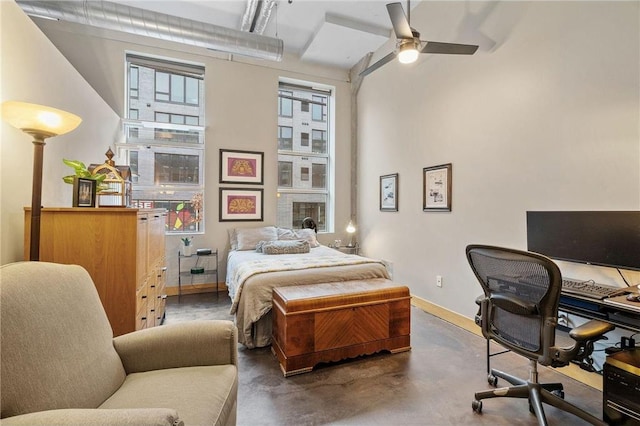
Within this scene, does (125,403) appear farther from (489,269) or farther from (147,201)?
(147,201)

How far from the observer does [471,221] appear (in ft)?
10.8

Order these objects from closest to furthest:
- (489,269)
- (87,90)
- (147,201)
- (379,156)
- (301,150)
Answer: (489,269) < (87,90) < (147,201) < (379,156) < (301,150)

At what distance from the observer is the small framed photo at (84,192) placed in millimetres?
2002

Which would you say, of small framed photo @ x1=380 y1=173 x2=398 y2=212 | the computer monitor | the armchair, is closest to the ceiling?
small framed photo @ x1=380 y1=173 x2=398 y2=212

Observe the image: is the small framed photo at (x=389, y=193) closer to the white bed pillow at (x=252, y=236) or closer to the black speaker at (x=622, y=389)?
the white bed pillow at (x=252, y=236)

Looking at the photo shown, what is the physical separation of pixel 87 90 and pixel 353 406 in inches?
148

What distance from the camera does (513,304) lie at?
1781mm

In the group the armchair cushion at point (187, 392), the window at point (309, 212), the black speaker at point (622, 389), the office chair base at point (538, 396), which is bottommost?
the office chair base at point (538, 396)

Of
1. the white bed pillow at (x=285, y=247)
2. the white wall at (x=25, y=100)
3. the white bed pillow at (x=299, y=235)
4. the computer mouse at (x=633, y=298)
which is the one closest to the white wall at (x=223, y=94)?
the white bed pillow at (x=299, y=235)

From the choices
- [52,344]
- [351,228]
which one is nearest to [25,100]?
[52,344]

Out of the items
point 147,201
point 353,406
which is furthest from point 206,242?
point 353,406

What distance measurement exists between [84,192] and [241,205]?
115 inches

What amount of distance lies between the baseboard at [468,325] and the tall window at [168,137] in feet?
11.4

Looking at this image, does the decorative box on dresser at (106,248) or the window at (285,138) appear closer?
the decorative box on dresser at (106,248)
